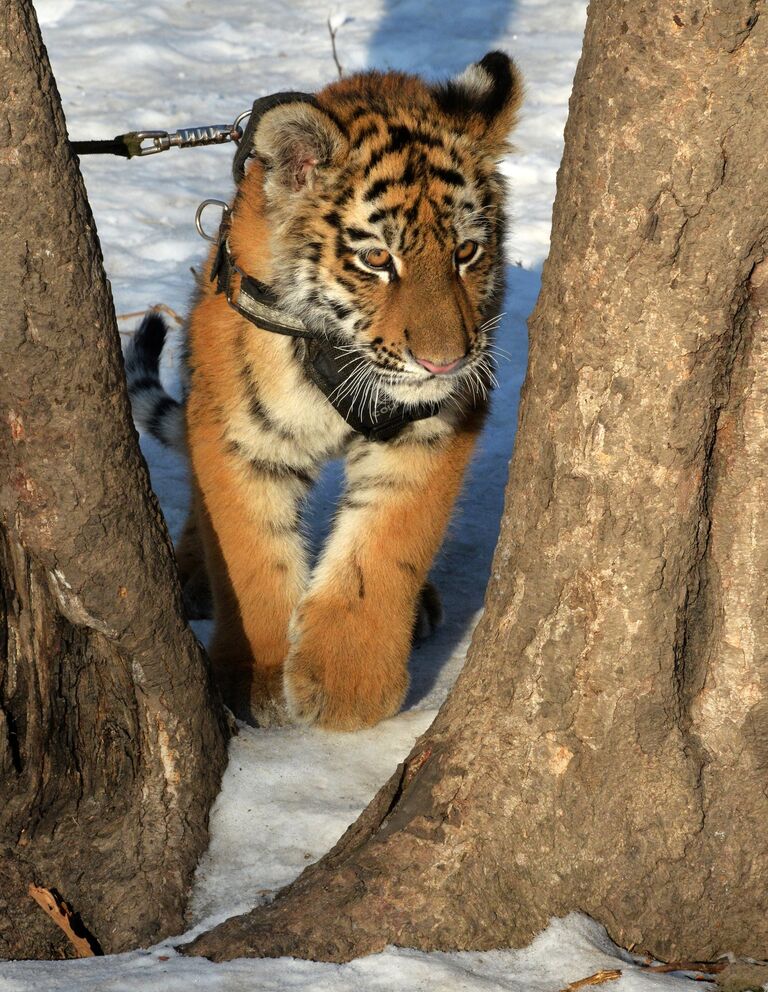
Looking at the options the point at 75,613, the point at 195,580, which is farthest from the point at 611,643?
the point at 195,580

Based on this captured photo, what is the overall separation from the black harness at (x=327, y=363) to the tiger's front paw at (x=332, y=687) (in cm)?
49

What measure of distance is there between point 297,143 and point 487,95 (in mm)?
438

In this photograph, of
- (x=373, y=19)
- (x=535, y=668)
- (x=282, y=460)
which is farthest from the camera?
(x=373, y=19)

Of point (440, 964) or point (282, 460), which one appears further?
point (282, 460)

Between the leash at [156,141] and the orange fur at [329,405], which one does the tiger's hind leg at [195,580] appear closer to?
the orange fur at [329,405]

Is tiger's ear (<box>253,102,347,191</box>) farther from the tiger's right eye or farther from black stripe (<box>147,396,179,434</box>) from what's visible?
black stripe (<box>147,396,179,434</box>)

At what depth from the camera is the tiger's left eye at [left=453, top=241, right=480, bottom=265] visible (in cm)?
239

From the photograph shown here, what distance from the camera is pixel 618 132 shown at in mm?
1543

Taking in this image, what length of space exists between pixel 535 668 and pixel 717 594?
287 mm

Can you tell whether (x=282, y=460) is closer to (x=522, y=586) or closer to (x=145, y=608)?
(x=145, y=608)

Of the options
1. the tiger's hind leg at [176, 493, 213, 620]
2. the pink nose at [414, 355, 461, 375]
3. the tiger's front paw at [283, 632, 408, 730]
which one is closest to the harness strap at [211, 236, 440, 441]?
the pink nose at [414, 355, 461, 375]

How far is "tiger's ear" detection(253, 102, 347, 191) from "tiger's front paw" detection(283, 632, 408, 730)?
0.97 m

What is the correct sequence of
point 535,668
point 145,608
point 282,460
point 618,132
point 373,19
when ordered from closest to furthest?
point 618,132 < point 535,668 < point 145,608 < point 282,460 < point 373,19

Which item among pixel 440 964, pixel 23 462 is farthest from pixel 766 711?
pixel 23 462
